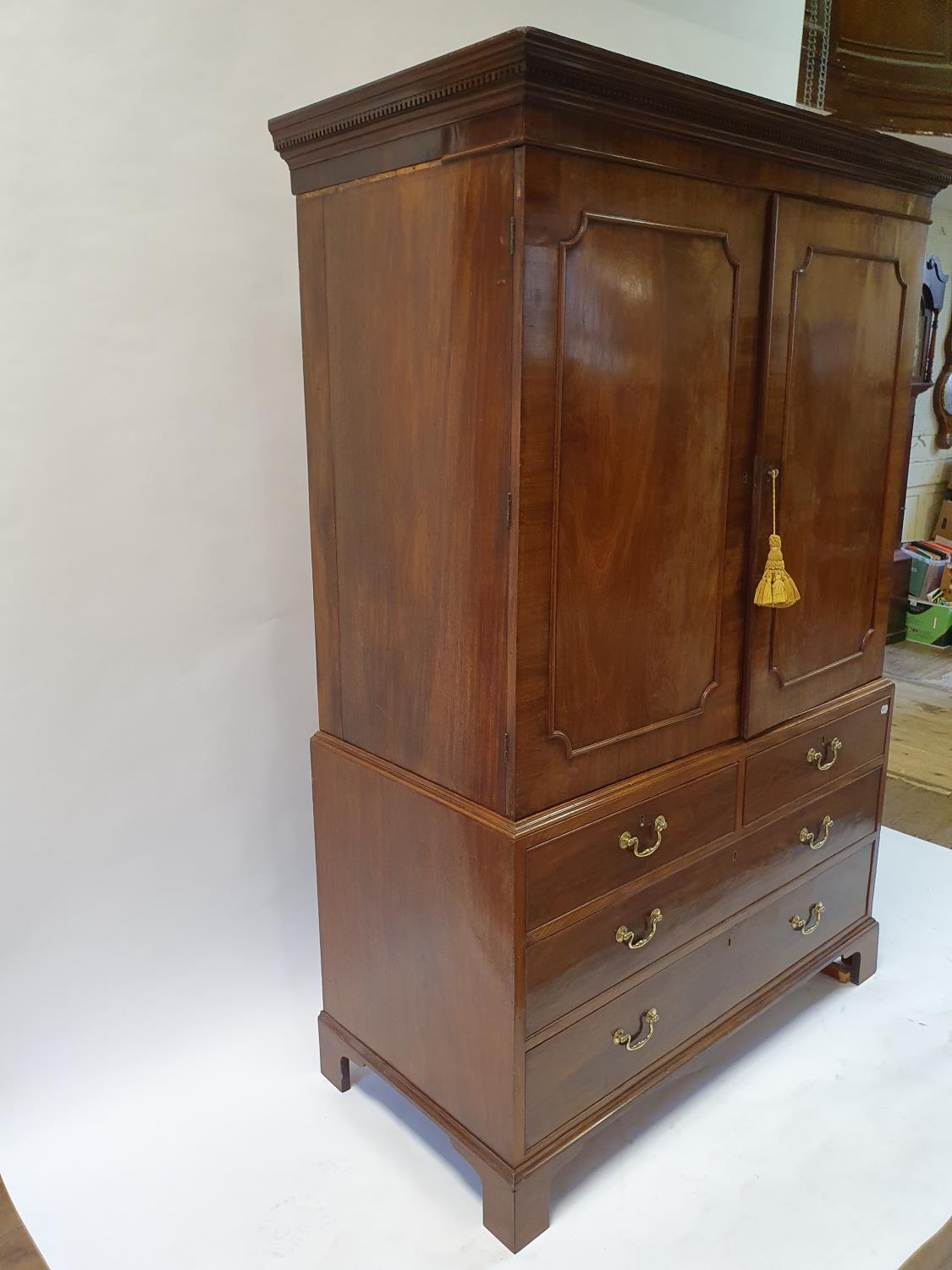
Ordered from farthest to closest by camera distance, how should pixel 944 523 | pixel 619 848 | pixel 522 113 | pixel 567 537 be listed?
pixel 944 523
pixel 619 848
pixel 567 537
pixel 522 113

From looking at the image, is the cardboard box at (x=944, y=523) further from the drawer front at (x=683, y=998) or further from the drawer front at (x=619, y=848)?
the drawer front at (x=619, y=848)

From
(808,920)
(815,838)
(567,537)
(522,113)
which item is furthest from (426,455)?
(808,920)

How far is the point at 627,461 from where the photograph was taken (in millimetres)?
1364

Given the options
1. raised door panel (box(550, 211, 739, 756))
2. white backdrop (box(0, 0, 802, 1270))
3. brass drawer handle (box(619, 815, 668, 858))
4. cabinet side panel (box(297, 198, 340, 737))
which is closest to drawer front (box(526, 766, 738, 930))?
brass drawer handle (box(619, 815, 668, 858))

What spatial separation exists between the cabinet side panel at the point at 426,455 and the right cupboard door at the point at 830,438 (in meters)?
0.54

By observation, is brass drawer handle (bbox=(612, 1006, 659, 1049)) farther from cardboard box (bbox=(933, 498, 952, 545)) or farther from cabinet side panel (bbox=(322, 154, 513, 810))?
cardboard box (bbox=(933, 498, 952, 545))

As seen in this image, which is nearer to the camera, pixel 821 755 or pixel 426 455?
pixel 426 455

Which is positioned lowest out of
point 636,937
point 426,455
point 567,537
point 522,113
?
point 636,937

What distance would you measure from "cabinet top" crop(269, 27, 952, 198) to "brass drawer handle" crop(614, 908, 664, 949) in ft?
3.71

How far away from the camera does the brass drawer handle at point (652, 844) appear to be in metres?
1.48

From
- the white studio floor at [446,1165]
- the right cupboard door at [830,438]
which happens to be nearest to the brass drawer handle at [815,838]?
the right cupboard door at [830,438]

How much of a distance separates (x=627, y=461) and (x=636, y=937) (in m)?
0.76

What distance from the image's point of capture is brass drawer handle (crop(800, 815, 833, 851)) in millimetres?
1871

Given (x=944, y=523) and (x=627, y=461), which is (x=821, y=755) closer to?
(x=627, y=461)
